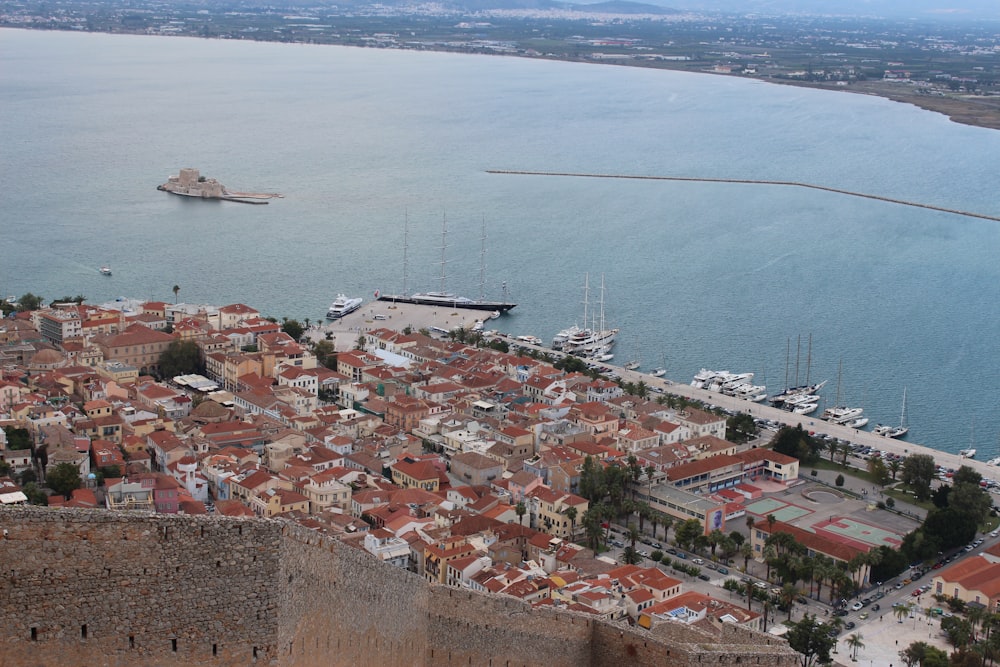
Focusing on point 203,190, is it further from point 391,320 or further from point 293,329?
point 293,329

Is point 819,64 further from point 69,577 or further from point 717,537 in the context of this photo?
point 69,577

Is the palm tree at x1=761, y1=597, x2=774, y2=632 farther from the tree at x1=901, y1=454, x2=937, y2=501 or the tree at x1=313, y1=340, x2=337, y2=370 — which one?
the tree at x1=313, y1=340, x2=337, y2=370

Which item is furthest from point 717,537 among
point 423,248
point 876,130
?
point 876,130

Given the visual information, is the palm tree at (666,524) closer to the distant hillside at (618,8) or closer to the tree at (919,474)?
the tree at (919,474)

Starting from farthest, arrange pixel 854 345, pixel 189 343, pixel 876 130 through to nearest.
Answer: pixel 876 130
pixel 854 345
pixel 189 343

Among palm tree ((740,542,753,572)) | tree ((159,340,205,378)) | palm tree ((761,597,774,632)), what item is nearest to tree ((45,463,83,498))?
tree ((159,340,205,378))
